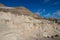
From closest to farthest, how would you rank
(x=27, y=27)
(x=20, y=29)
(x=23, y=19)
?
(x=20, y=29) → (x=27, y=27) → (x=23, y=19)

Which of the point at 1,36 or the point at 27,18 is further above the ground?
the point at 27,18

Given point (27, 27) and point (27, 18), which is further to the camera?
point (27, 18)

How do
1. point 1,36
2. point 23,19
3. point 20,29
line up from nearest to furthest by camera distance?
1. point 1,36
2. point 20,29
3. point 23,19

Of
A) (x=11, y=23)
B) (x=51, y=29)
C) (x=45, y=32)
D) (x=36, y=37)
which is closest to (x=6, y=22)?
(x=11, y=23)

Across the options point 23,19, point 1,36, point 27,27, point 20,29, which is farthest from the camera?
point 23,19

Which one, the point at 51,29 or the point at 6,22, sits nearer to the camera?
the point at 6,22

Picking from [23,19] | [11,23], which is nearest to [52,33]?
[23,19]

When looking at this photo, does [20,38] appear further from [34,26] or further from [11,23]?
[34,26]

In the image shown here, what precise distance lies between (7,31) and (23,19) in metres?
2.65

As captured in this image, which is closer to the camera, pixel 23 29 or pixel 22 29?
pixel 22 29

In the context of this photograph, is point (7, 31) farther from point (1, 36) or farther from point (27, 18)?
point (27, 18)

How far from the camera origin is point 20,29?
1165 centimetres

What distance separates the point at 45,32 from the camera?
42.9 feet

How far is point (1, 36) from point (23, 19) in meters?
3.35
